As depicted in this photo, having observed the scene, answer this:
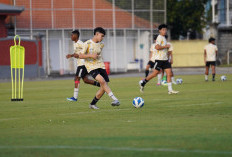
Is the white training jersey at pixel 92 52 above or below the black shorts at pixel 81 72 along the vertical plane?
above

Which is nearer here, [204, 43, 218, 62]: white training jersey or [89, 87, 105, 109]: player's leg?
[89, 87, 105, 109]: player's leg

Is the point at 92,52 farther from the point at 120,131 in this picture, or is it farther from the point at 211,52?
the point at 211,52

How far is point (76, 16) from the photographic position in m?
52.4

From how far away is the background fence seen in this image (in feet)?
168

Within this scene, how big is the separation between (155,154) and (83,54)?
6.94 meters

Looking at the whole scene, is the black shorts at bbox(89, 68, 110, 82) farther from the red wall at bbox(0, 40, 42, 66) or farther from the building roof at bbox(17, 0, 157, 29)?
the building roof at bbox(17, 0, 157, 29)

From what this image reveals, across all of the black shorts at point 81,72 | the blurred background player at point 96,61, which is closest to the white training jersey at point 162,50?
the black shorts at point 81,72

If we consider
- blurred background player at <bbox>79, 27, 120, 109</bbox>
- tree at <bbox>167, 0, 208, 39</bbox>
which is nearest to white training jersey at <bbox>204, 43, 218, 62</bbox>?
blurred background player at <bbox>79, 27, 120, 109</bbox>

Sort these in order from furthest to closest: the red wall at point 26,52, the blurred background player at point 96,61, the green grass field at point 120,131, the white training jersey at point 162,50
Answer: the red wall at point 26,52 → the white training jersey at point 162,50 → the blurred background player at point 96,61 → the green grass field at point 120,131

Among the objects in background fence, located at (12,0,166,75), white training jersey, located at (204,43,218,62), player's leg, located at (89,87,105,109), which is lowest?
player's leg, located at (89,87,105,109)

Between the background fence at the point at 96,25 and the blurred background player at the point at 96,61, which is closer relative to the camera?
the blurred background player at the point at 96,61

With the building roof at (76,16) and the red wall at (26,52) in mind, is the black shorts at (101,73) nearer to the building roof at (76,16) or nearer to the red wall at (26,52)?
the red wall at (26,52)

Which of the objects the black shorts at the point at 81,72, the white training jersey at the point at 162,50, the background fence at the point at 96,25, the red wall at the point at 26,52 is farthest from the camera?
the background fence at the point at 96,25

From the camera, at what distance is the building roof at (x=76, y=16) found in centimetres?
5125
